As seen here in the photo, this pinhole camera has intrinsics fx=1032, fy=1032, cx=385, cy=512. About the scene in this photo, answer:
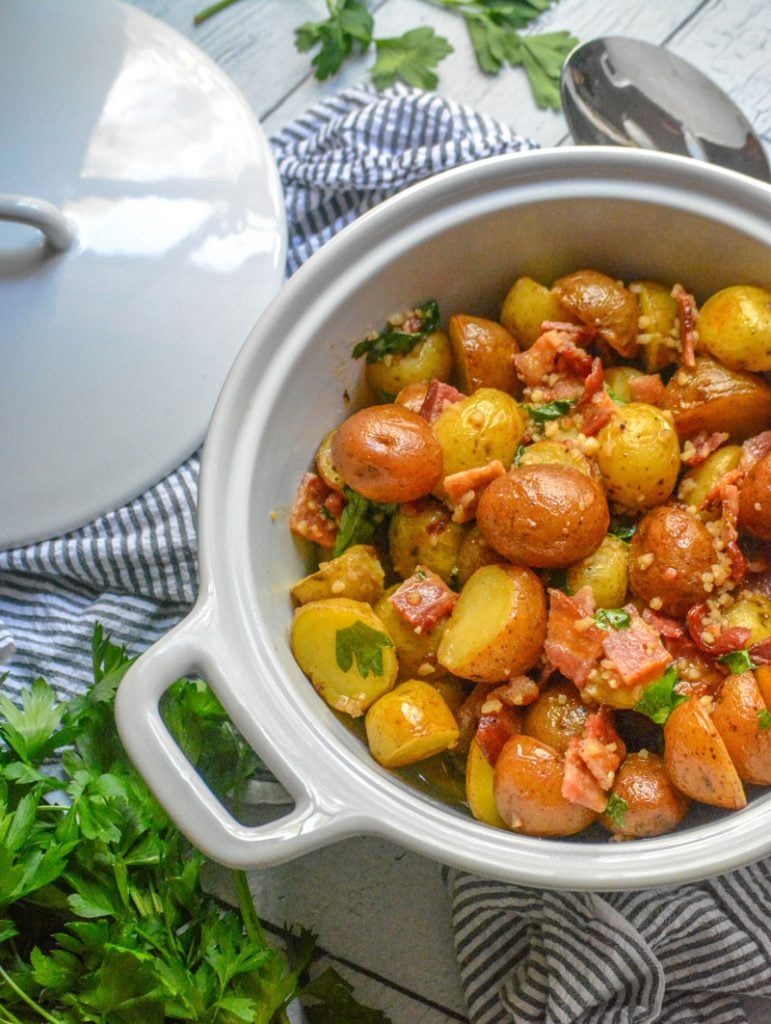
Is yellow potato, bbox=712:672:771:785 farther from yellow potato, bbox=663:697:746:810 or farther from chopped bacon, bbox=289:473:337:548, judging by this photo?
chopped bacon, bbox=289:473:337:548

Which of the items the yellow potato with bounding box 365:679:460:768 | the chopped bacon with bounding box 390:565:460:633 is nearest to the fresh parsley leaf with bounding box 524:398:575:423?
the chopped bacon with bounding box 390:565:460:633

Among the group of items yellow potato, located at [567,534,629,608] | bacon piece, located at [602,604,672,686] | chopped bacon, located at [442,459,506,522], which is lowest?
bacon piece, located at [602,604,672,686]

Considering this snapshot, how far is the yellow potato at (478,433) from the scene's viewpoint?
1.08 meters

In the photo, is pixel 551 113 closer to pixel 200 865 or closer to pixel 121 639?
pixel 121 639

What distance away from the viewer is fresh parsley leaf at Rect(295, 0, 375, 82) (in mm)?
1516

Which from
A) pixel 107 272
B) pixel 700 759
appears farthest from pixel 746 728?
pixel 107 272

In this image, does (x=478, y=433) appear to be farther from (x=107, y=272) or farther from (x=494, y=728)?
(x=107, y=272)

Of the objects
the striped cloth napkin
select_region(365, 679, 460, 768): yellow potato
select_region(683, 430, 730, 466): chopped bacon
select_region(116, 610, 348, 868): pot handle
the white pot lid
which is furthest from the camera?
the white pot lid

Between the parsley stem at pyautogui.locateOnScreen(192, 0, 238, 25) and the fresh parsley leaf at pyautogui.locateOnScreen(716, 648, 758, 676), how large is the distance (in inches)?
47.8

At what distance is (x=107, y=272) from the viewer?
1338 mm

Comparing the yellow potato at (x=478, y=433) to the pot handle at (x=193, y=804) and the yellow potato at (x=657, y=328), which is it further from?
the pot handle at (x=193, y=804)

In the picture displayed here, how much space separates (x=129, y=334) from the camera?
4.41 ft

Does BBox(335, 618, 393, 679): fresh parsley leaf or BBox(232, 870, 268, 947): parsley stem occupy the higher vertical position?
BBox(335, 618, 393, 679): fresh parsley leaf

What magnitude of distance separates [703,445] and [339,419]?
409 millimetres
